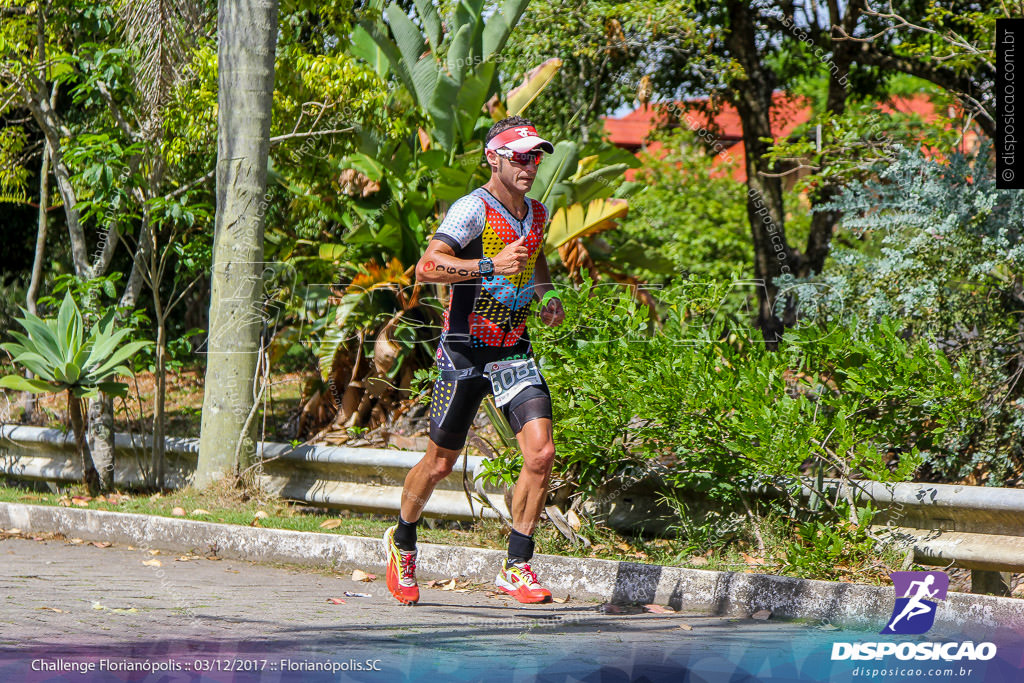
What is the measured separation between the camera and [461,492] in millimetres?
6934

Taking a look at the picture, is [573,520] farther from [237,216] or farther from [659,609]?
[237,216]

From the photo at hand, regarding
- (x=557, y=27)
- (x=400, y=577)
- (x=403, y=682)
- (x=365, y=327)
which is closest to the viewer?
(x=403, y=682)

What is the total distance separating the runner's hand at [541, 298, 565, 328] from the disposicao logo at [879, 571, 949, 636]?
196 cm

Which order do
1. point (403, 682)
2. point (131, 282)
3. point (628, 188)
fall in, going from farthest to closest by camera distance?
point (628, 188), point (131, 282), point (403, 682)

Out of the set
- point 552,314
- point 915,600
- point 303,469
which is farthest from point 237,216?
point 915,600

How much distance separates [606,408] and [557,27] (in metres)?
8.05

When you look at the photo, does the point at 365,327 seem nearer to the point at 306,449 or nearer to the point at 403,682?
the point at 306,449

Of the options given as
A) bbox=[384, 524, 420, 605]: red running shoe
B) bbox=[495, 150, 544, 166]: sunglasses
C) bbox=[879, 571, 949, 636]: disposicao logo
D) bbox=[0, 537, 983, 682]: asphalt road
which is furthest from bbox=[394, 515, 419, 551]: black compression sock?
bbox=[879, 571, 949, 636]: disposicao logo

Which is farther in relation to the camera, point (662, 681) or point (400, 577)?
point (400, 577)

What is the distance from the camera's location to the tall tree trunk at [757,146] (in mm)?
14109

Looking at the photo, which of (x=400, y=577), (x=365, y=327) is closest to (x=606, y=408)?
(x=400, y=577)

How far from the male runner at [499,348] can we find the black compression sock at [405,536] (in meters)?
0.06

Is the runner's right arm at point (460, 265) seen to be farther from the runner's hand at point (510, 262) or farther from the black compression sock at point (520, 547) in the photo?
the black compression sock at point (520, 547)

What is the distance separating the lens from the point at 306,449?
764cm
